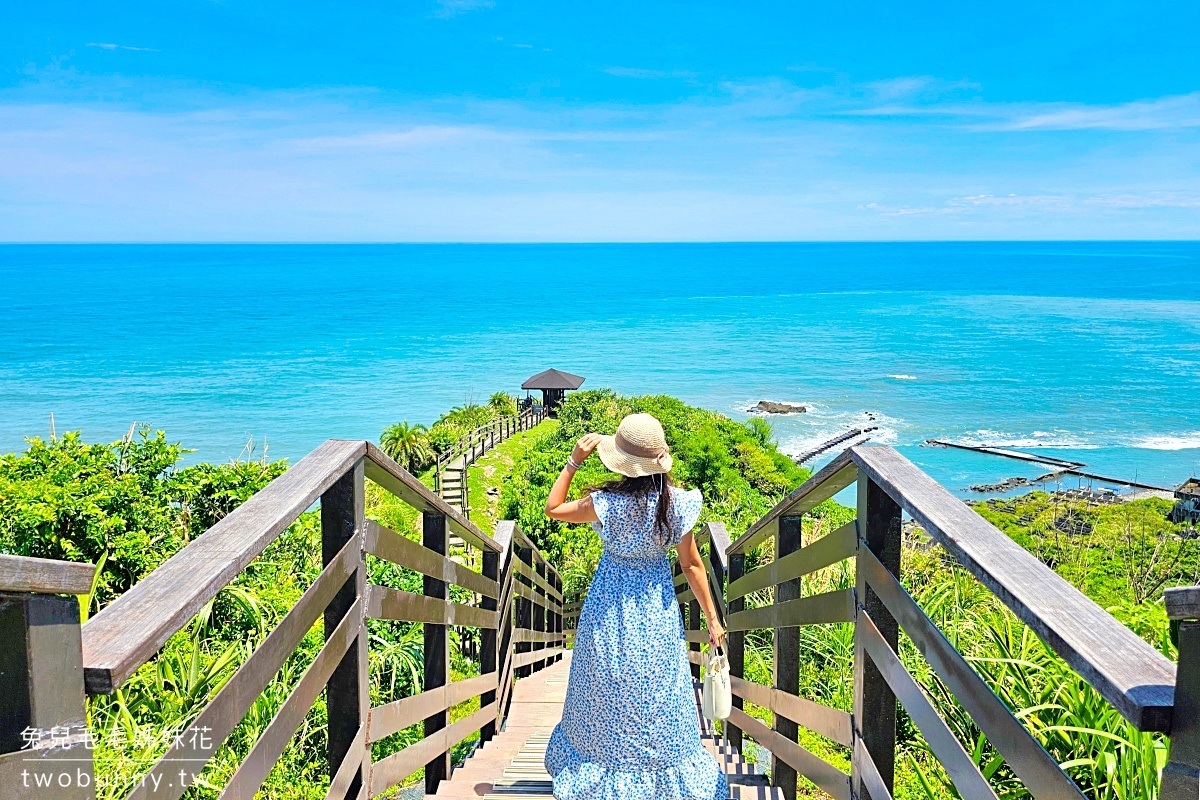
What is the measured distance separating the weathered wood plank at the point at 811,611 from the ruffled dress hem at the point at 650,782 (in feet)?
1.83

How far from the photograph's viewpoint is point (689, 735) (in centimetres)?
346

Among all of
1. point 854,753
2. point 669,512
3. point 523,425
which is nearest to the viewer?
point 854,753

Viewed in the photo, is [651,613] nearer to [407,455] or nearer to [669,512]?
[669,512]

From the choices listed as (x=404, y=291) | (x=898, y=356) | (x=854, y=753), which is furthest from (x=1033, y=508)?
(x=404, y=291)

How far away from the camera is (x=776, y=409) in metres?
53.9

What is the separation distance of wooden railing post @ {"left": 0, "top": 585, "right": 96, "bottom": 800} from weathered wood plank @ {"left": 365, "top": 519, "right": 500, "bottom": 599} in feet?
4.25

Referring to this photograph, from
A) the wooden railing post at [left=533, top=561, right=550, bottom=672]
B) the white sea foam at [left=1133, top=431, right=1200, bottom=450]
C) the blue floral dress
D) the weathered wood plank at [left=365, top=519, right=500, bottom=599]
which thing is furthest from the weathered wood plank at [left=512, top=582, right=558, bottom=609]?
the white sea foam at [left=1133, top=431, right=1200, bottom=450]

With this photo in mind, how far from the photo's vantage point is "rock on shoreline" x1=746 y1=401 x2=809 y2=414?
53281 millimetres

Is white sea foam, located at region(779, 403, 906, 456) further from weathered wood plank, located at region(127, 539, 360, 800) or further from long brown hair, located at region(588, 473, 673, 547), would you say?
A: weathered wood plank, located at region(127, 539, 360, 800)

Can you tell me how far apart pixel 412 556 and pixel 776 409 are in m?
52.2

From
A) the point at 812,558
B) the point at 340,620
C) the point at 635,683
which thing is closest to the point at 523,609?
the point at 635,683

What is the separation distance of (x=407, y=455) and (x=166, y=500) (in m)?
22.8

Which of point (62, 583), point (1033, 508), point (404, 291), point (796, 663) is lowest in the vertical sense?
point (1033, 508)

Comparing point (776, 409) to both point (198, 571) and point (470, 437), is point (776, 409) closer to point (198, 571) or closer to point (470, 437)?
point (470, 437)
